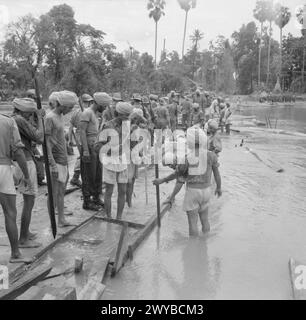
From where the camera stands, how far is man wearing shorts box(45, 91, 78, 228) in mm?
6059

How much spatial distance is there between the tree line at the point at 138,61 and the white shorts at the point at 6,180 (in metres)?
1.68

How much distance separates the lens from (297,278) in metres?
5.02

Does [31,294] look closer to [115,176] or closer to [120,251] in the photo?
[120,251]

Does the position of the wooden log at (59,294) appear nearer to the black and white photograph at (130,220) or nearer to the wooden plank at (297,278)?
the black and white photograph at (130,220)

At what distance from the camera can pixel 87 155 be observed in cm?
701

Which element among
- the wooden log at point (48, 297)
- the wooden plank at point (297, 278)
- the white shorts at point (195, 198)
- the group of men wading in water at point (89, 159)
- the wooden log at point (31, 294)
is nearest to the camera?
the wooden log at point (48, 297)

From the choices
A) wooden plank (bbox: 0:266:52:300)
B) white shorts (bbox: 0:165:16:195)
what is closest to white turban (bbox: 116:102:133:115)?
white shorts (bbox: 0:165:16:195)

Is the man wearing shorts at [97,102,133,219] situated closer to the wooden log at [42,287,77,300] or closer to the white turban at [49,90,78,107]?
the white turban at [49,90,78,107]

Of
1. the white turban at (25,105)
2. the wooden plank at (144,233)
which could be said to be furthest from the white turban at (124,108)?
the wooden plank at (144,233)

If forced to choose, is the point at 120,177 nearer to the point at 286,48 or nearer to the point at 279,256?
the point at 279,256

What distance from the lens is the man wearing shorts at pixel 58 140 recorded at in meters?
6.06

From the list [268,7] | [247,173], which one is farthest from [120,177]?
[268,7]

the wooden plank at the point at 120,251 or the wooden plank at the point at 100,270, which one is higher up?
the wooden plank at the point at 120,251
